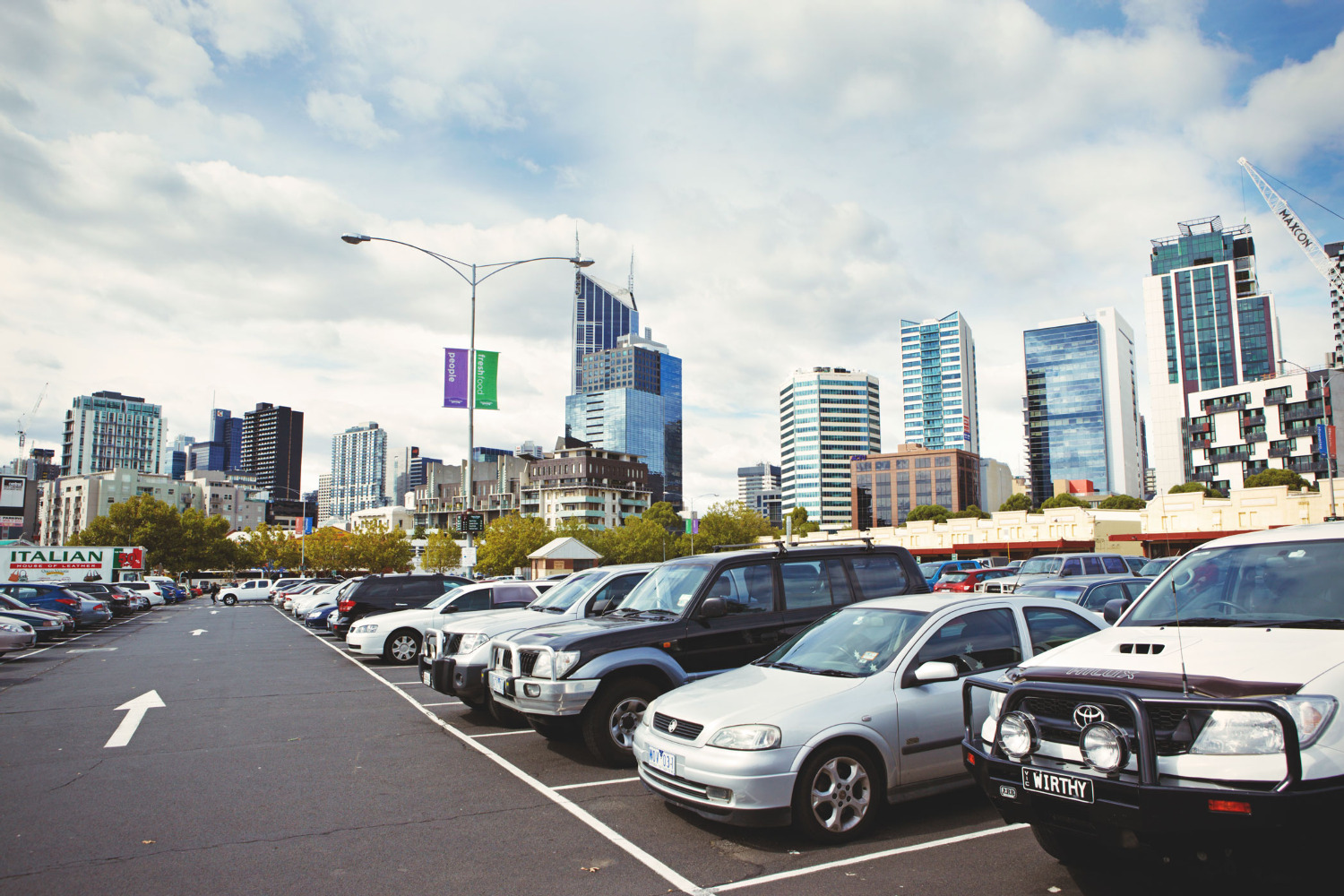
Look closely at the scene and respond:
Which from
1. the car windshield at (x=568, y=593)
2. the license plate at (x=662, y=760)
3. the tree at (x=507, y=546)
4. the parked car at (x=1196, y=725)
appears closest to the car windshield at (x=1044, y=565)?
the car windshield at (x=568, y=593)

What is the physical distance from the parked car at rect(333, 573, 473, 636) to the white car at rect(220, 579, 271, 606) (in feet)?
132

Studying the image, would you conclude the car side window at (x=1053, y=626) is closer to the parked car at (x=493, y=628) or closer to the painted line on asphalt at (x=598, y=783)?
the painted line on asphalt at (x=598, y=783)

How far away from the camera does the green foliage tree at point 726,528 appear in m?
103

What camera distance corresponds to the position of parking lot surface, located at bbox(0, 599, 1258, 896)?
4.87 meters

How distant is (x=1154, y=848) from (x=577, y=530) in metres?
101

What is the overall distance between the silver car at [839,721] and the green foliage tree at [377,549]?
70569 millimetres

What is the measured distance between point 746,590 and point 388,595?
1423cm

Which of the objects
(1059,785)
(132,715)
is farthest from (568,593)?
(1059,785)

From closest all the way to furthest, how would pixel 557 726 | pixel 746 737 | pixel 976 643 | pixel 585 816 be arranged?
pixel 746 737, pixel 585 816, pixel 976 643, pixel 557 726

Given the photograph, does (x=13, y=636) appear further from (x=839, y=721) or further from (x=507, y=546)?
(x=507, y=546)

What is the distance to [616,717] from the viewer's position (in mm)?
7707

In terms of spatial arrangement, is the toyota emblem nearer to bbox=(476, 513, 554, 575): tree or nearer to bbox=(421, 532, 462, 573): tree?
bbox=(421, 532, 462, 573): tree

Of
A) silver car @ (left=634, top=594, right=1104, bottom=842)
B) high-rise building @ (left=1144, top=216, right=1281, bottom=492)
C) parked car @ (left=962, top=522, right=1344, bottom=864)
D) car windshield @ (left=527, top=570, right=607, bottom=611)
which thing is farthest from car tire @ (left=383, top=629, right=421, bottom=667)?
high-rise building @ (left=1144, top=216, right=1281, bottom=492)

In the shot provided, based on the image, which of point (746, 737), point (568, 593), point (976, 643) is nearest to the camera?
point (746, 737)
